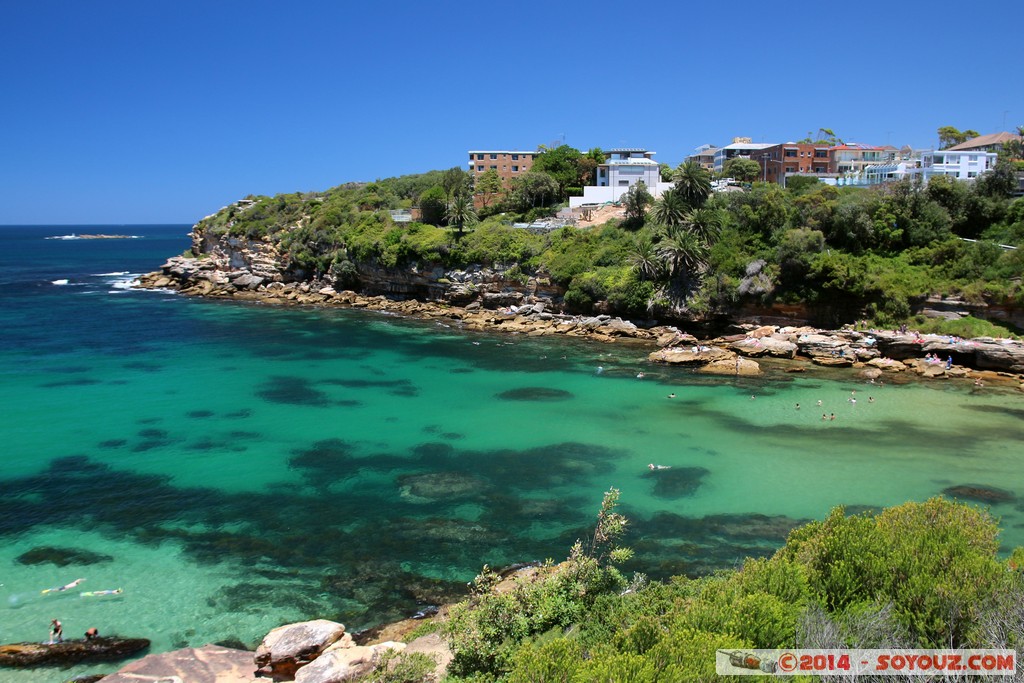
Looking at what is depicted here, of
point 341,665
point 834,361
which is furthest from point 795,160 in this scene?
point 341,665

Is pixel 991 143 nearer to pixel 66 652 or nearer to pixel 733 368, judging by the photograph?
pixel 733 368

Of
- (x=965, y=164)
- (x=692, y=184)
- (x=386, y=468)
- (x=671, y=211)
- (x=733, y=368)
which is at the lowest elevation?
(x=386, y=468)

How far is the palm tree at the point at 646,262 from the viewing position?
51406 mm

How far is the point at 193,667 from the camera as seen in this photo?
1371 cm

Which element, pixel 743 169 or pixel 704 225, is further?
pixel 743 169

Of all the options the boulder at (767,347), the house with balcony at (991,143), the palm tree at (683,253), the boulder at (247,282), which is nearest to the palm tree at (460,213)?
the palm tree at (683,253)

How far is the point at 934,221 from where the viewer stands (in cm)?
4869

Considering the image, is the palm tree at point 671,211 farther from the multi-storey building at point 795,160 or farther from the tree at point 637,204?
the multi-storey building at point 795,160

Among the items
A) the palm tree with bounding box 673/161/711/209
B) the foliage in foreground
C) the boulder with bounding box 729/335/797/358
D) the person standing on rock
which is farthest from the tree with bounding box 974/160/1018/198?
the person standing on rock

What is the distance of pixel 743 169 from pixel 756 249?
35.4 m

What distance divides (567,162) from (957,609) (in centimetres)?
7596

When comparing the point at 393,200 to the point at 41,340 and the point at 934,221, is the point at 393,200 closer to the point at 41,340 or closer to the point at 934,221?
the point at 41,340

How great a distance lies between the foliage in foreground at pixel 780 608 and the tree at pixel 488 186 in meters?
66.3

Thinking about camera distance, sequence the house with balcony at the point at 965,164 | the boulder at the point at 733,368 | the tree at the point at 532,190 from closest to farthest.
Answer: the boulder at the point at 733,368 < the house with balcony at the point at 965,164 < the tree at the point at 532,190
